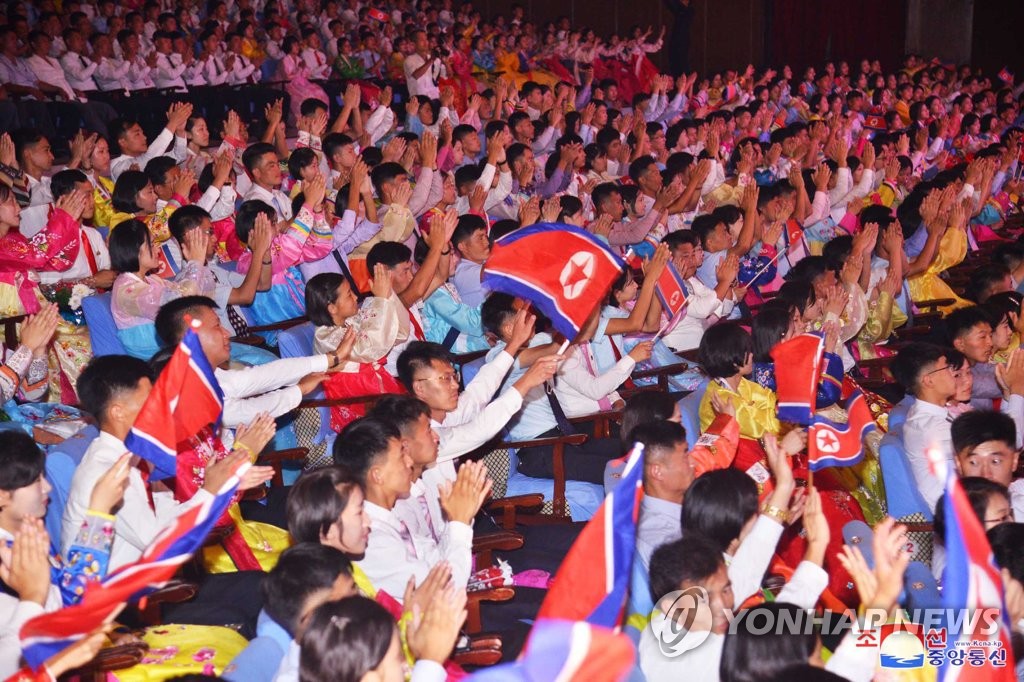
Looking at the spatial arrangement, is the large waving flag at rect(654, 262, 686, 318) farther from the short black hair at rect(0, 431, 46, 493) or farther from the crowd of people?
the short black hair at rect(0, 431, 46, 493)

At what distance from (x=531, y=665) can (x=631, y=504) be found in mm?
436

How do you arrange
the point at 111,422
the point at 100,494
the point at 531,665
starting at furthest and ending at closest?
the point at 111,422 → the point at 100,494 → the point at 531,665

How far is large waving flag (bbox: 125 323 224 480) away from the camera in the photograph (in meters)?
2.80

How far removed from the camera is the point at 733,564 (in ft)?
9.26

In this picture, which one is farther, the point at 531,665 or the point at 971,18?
the point at 971,18

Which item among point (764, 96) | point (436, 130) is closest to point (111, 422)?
point (436, 130)

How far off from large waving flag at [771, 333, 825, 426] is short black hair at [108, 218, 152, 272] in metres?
2.41

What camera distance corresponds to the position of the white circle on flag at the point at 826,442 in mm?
3258

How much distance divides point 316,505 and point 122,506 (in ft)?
1.97

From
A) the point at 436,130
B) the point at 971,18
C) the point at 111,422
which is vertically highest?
the point at 971,18

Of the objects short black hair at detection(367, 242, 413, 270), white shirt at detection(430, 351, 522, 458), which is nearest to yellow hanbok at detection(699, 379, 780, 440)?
white shirt at detection(430, 351, 522, 458)

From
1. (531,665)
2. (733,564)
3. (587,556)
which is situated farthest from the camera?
(733,564)

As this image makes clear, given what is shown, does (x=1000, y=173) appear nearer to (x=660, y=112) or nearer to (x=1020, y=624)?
(x=660, y=112)

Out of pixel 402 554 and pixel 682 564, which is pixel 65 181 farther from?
pixel 682 564
